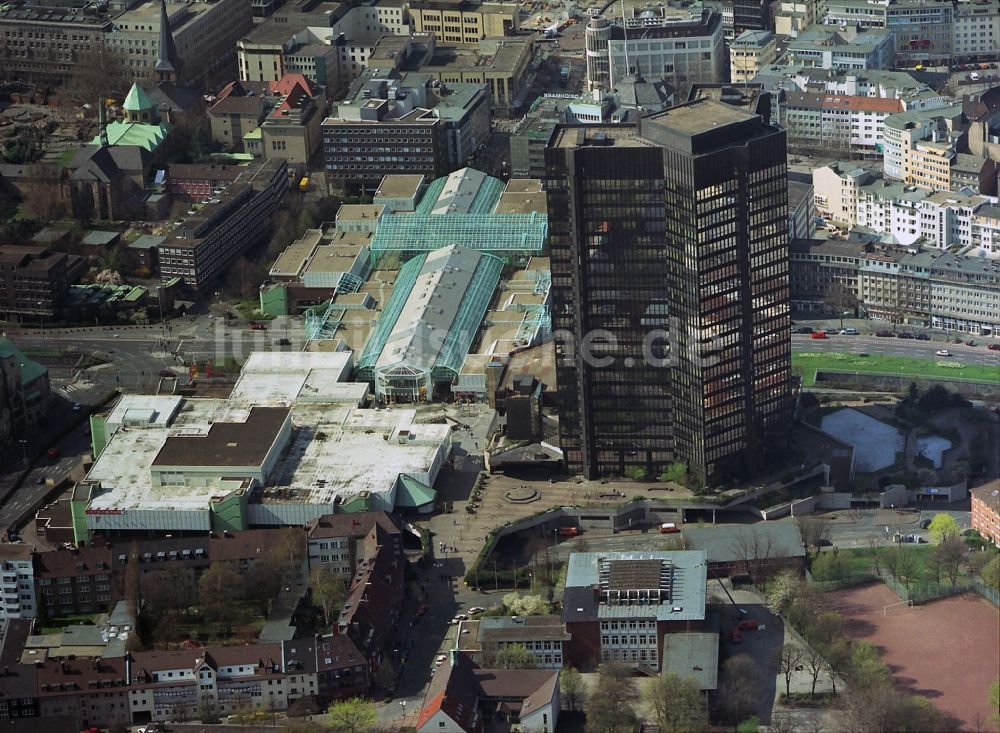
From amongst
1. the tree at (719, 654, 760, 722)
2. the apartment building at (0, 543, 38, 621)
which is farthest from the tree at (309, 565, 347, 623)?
the tree at (719, 654, 760, 722)

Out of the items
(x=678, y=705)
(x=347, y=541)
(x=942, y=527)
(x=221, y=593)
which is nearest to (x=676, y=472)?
(x=942, y=527)

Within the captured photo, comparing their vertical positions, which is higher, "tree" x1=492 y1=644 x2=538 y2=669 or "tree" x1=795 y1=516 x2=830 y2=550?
"tree" x1=795 y1=516 x2=830 y2=550

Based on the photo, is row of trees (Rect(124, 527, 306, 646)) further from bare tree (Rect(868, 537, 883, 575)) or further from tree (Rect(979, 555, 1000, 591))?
tree (Rect(979, 555, 1000, 591))

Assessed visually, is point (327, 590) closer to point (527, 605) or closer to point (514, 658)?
point (527, 605)

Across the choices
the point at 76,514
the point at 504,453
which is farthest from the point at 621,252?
the point at 76,514

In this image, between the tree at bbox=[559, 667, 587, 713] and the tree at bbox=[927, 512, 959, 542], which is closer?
the tree at bbox=[559, 667, 587, 713]

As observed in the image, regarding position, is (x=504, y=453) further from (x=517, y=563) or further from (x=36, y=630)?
(x=36, y=630)
